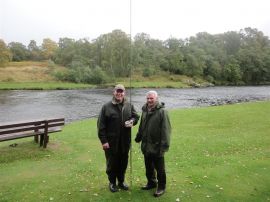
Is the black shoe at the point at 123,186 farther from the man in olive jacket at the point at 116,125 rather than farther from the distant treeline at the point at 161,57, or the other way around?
the distant treeline at the point at 161,57

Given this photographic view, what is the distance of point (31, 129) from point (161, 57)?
329ft

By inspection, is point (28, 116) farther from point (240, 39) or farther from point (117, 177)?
point (240, 39)

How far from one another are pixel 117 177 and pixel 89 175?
1.58 meters

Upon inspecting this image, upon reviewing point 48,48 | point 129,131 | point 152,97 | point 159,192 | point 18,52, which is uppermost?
point 48,48

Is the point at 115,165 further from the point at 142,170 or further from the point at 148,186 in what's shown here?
the point at 142,170

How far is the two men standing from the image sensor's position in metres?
7.66

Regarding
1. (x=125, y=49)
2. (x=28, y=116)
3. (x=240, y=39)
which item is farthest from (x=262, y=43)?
(x=28, y=116)

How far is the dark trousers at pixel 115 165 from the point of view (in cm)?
809

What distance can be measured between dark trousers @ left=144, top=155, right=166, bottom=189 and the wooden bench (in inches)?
230

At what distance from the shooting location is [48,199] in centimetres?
793

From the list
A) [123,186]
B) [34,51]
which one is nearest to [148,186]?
[123,186]

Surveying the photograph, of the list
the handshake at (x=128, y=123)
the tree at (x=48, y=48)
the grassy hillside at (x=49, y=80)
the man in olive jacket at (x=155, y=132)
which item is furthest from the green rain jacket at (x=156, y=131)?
the tree at (x=48, y=48)

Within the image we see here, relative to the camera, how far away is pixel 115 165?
821 cm

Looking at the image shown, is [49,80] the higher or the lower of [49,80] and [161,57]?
the lower
